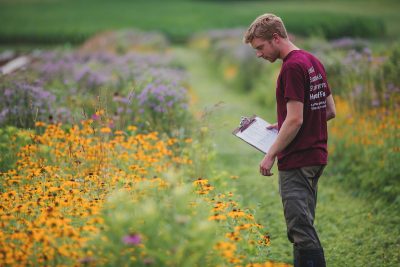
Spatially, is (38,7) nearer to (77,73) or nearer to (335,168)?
(77,73)

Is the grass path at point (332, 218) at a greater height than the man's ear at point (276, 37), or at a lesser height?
lesser

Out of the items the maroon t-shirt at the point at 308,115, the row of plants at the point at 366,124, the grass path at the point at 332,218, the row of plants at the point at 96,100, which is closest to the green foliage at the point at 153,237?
the maroon t-shirt at the point at 308,115

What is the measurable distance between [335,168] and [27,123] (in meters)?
4.51

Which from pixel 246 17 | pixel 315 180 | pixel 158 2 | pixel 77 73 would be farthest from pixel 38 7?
pixel 315 180

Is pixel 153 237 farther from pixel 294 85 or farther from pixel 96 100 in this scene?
pixel 96 100

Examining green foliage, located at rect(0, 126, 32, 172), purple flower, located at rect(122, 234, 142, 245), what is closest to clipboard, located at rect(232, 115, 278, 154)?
purple flower, located at rect(122, 234, 142, 245)

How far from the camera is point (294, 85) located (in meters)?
3.10

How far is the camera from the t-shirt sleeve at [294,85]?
3.09 metres

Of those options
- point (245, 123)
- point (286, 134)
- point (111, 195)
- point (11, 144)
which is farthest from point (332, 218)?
point (11, 144)

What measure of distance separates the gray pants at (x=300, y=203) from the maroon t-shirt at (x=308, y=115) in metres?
0.08

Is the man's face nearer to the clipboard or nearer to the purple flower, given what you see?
the clipboard

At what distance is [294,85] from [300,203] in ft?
2.98

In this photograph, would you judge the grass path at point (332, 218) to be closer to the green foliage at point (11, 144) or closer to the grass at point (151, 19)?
the green foliage at point (11, 144)

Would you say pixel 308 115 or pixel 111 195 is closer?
pixel 308 115
